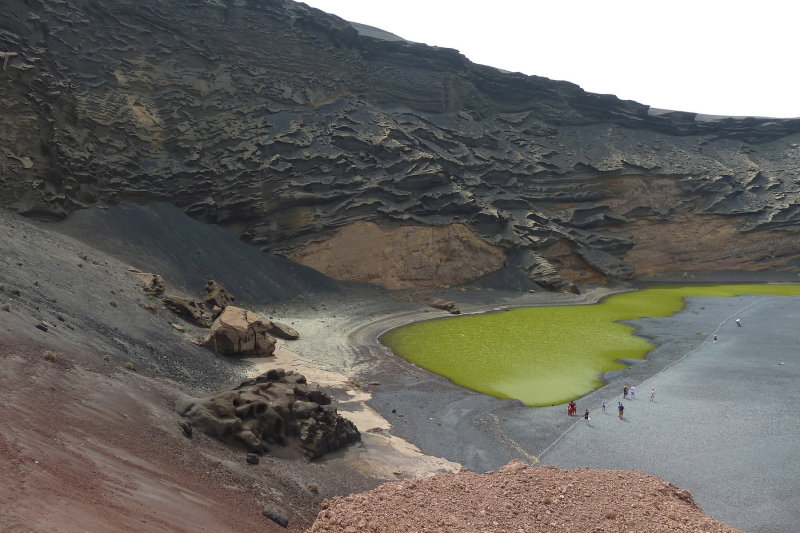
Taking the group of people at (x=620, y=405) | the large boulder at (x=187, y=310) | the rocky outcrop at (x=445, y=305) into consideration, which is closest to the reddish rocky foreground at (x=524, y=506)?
the group of people at (x=620, y=405)

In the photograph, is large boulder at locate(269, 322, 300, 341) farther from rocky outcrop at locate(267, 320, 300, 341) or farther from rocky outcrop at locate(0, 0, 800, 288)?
rocky outcrop at locate(0, 0, 800, 288)

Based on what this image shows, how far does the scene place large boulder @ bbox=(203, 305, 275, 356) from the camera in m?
22.6

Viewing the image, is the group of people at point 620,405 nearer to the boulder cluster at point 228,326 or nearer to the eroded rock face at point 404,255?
the boulder cluster at point 228,326

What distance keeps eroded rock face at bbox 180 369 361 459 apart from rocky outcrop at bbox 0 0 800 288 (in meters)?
27.4

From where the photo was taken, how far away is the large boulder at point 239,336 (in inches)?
890

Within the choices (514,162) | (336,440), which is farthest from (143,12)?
(336,440)

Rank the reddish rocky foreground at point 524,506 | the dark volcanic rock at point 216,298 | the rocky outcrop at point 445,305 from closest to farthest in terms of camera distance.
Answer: the reddish rocky foreground at point 524,506, the dark volcanic rock at point 216,298, the rocky outcrop at point 445,305

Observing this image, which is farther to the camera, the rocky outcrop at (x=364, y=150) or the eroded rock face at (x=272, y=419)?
the rocky outcrop at (x=364, y=150)

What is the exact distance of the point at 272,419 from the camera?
520 inches

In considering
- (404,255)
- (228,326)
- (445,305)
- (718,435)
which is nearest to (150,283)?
(228,326)

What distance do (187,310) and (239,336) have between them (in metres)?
5.30

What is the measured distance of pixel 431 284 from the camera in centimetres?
4728

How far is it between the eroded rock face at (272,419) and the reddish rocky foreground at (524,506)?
3924 millimetres

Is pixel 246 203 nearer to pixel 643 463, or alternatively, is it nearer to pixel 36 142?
pixel 36 142
